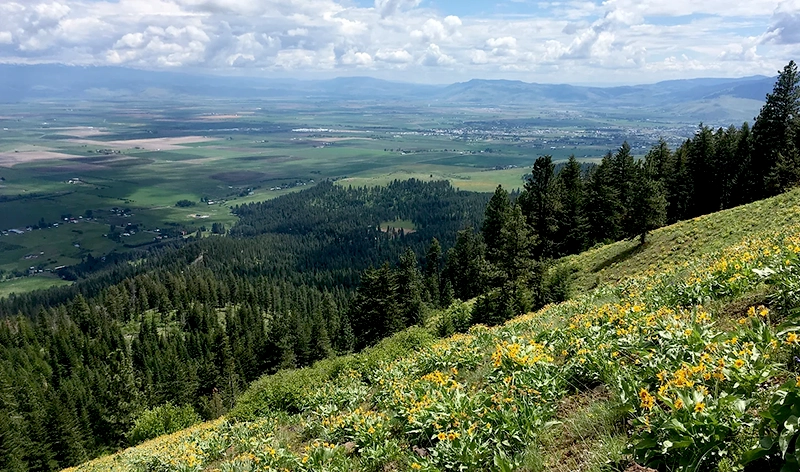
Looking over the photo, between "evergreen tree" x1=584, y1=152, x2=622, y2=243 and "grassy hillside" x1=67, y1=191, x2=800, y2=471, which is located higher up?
"grassy hillside" x1=67, y1=191, x2=800, y2=471

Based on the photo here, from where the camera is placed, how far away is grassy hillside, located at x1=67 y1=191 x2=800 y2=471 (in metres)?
4.45

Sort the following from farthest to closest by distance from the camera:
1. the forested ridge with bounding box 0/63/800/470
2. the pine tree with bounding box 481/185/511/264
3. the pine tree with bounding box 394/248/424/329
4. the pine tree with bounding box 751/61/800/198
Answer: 1. the pine tree with bounding box 394/248/424/329
2. the pine tree with bounding box 481/185/511/264
3. the pine tree with bounding box 751/61/800/198
4. the forested ridge with bounding box 0/63/800/470

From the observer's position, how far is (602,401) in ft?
22.6

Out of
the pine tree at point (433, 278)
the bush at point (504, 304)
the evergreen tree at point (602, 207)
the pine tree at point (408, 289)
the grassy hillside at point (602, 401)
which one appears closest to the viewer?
the grassy hillside at point (602, 401)

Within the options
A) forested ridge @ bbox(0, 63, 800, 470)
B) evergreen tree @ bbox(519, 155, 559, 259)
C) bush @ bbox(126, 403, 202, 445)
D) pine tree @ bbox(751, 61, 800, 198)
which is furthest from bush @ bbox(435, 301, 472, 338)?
pine tree @ bbox(751, 61, 800, 198)

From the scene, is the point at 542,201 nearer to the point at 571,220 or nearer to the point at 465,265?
the point at 571,220

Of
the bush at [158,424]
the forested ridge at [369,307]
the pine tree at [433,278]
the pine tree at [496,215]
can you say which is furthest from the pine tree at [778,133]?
the bush at [158,424]

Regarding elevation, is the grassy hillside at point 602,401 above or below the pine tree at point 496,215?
above

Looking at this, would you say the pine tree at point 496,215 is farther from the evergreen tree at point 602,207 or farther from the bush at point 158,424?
the bush at point 158,424

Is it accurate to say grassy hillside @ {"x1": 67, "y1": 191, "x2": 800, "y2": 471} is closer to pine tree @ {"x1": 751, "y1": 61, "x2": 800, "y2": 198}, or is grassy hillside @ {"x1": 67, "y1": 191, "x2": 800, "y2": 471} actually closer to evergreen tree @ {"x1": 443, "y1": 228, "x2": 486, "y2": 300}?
pine tree @ {"x1": 751, "y1": 61, "x2": 800, "y2": 198}

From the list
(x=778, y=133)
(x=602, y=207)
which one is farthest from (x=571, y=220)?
(x=778, y=133)

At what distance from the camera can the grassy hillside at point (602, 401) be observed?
14.6 ft

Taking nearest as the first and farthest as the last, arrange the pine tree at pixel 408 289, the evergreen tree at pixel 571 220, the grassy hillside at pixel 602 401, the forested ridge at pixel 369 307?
the grassy hillside at pixel 602 401 < the forested ridge at pixel 369 307 < the evergreen tree at pixel 571 220 < the pine tree at pixel 408 289

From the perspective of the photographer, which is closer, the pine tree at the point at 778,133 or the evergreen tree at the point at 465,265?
the pine tree at the point at 778,133
